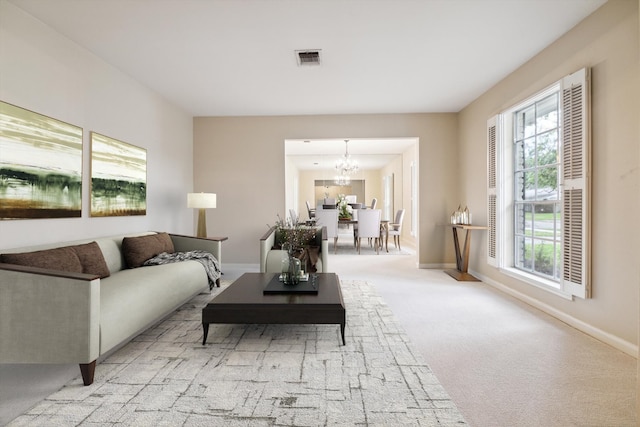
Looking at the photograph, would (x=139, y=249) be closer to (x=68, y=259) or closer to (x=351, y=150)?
(x=68, y=259)

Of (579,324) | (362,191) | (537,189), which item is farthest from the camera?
(362,191)

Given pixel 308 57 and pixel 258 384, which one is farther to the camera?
pixel 308 57

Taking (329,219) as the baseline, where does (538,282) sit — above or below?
below

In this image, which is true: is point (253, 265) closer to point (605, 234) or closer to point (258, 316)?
point (258, 316)

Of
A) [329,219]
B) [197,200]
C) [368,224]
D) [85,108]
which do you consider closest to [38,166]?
[85,108]

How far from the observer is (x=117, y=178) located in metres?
3.85

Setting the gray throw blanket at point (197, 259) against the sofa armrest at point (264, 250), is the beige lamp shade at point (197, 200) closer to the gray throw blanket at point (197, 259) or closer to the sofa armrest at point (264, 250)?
the gray throw blanket at point (197, 259)

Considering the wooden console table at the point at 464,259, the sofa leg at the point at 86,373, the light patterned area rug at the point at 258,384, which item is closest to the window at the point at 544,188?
the wooden console table at the point at 464,259

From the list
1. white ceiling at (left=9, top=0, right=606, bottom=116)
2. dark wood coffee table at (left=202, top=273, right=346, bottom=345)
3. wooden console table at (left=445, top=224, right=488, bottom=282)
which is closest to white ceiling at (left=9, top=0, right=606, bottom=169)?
white ceiling at (left=9, top=0, right=606, bottom=116)

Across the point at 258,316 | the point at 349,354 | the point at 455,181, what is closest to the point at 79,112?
the point at 258,316

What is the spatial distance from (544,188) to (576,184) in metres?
0.80

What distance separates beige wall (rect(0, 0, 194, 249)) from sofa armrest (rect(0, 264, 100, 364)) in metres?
0.87

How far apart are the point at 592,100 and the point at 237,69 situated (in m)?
3.54

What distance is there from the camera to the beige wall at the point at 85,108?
8.68ft
